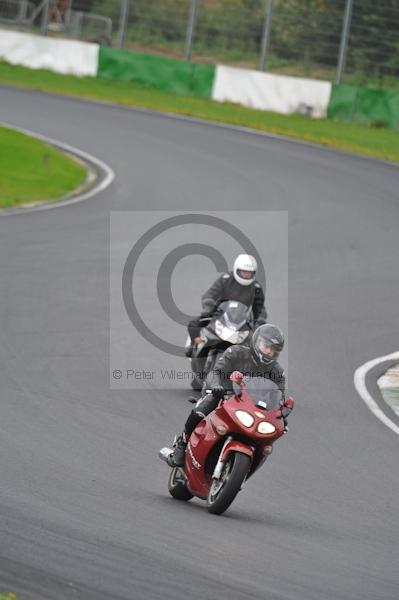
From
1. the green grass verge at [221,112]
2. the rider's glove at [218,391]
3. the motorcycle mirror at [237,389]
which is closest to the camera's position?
the motorcycle mirror at [237,389]

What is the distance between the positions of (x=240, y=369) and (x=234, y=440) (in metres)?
0.76

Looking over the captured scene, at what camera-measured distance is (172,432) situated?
39.7 ft

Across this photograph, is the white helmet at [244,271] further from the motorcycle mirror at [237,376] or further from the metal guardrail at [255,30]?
the metal guardrail at [255,30]

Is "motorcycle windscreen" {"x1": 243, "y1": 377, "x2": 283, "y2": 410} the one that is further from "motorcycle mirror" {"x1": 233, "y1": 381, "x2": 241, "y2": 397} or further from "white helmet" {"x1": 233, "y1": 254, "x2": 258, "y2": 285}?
"white helmet" {"x1": 233, "y1": 254, "x2": 258, "y2": 285}

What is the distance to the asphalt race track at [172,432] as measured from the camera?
7430 mm

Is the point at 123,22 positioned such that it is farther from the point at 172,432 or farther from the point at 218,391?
the point at 218,391

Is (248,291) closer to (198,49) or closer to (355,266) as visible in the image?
(355,266)

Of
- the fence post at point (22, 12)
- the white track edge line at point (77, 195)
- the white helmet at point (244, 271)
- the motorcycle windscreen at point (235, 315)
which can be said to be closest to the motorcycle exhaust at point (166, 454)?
the motorcycle windscreen at point (235, 315)

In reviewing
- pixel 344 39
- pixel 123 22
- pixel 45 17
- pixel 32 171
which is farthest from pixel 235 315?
pixel 45 17

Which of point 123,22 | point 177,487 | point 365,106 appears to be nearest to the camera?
point 177,487

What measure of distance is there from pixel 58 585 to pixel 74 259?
13695 millimetres

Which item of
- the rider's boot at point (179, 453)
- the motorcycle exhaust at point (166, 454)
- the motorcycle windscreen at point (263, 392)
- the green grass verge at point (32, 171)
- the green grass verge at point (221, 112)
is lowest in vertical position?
the green grass verge at point (32, 171)

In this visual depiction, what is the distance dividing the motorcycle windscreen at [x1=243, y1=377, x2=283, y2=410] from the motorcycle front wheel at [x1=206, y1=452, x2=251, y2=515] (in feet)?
1.59

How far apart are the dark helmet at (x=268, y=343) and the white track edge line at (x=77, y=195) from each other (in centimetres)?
1445
